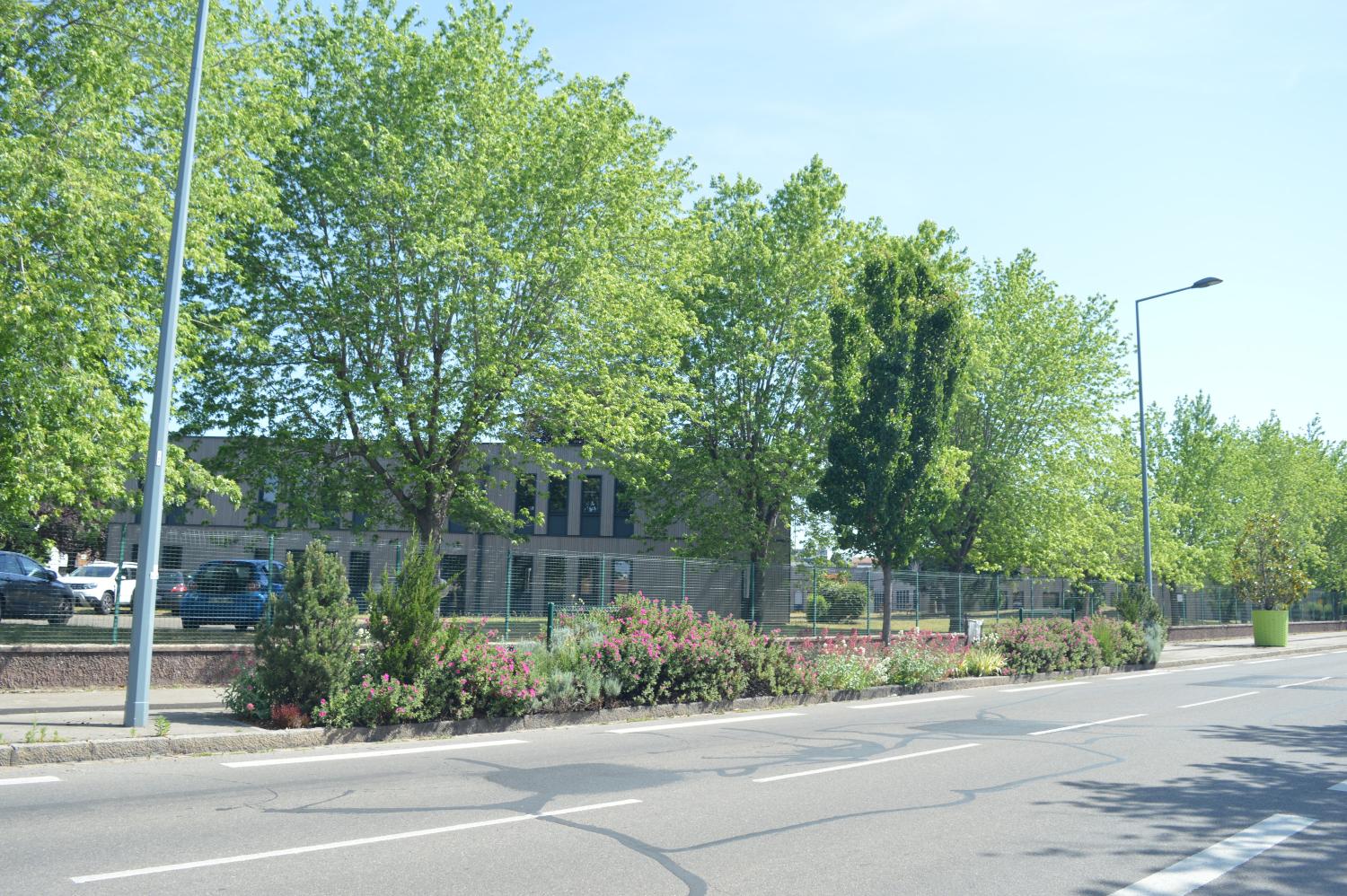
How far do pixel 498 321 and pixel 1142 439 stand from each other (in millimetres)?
19956

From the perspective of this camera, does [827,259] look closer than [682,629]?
No

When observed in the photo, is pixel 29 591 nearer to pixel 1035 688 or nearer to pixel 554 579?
pixel 554 579

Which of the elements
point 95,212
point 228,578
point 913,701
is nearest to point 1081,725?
point 913,701

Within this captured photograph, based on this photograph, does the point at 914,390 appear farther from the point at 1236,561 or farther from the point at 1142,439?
the point at 1236,561

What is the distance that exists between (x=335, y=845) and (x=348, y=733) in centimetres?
511

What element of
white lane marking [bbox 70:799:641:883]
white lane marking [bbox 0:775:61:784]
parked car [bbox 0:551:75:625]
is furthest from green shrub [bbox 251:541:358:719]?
parked car [bbox 0:551:75:625]

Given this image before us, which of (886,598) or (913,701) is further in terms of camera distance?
(886,598)

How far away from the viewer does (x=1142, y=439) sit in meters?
31.0

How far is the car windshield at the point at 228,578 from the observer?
1684 centimetres

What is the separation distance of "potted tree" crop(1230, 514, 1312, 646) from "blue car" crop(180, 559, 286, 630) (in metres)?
38.1

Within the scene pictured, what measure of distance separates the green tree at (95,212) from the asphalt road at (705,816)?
19.0ft

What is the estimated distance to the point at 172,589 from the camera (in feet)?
56.5

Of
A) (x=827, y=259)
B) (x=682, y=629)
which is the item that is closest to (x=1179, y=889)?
(x=682, y=629)

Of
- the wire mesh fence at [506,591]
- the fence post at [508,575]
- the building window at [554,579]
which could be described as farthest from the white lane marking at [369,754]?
the building window at [554,579]
